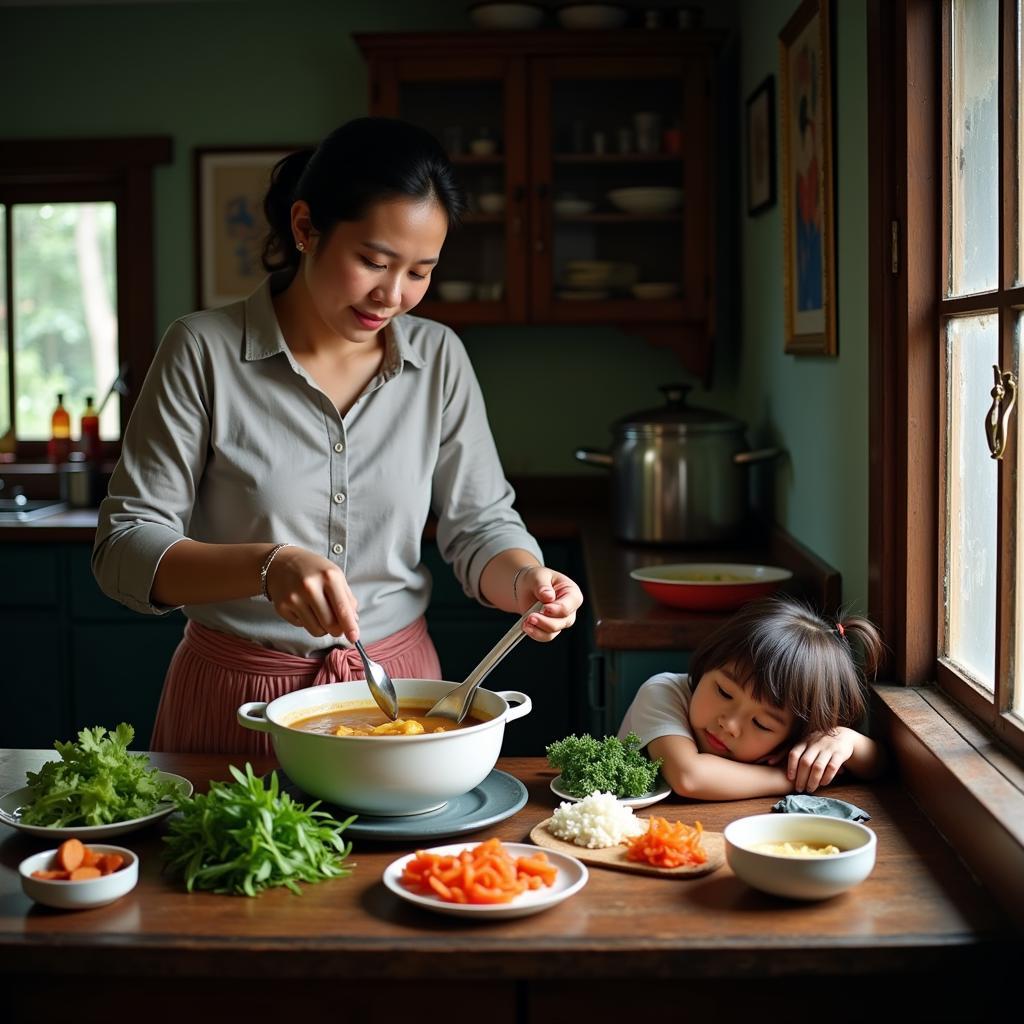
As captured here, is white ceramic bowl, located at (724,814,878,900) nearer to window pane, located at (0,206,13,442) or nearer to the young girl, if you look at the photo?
the young girl

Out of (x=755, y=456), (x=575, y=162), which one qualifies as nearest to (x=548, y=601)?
(x=755, y=456)

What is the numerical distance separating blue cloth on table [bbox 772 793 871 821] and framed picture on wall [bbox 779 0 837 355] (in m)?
1.05

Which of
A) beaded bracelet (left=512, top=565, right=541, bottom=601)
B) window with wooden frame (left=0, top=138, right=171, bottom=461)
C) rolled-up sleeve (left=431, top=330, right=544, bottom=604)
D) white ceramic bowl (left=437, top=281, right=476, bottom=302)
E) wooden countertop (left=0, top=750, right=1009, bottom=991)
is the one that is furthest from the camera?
window with wooden frame (left=0, top=138, right=171, bottom=461)

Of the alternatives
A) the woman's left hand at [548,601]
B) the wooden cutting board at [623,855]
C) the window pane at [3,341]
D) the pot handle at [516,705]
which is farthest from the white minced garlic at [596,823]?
the window pane at [3,341]

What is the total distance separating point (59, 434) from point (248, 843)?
3.15 metres

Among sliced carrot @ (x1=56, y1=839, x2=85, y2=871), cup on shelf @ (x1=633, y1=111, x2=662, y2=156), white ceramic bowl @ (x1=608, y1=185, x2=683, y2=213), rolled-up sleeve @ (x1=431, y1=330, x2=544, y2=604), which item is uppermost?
cup on shelf @ (x1=633, y1=111, x2=662, y2=156)

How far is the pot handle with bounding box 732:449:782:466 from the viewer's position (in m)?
3.03

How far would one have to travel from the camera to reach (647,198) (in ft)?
12.4

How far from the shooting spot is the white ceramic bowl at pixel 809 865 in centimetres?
128

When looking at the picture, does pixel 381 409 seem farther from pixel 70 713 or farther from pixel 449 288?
pixel 70 713

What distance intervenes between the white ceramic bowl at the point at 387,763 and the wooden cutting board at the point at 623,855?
99 millimetres

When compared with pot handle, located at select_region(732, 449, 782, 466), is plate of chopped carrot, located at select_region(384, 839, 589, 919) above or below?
below

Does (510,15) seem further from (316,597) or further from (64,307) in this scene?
(316,597)

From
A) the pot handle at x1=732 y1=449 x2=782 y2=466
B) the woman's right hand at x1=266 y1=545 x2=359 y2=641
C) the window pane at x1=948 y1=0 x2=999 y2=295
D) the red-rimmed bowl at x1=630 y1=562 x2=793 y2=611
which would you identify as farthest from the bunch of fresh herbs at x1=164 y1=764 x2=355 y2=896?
the pot handle at x1=732 y1=449 x2=782 y2=466
